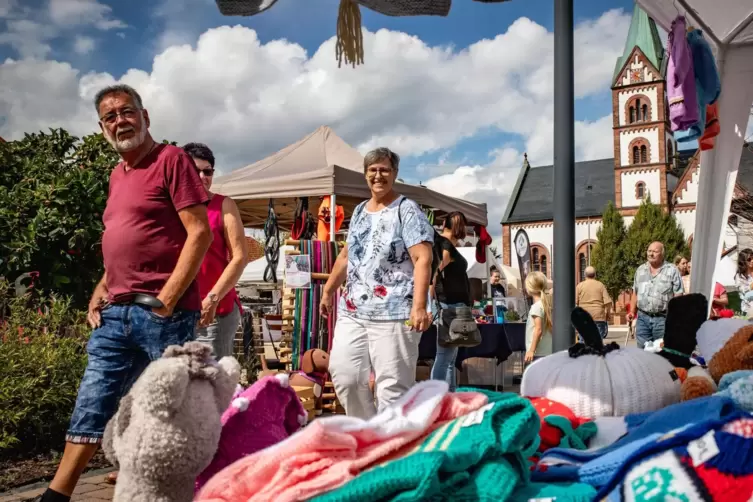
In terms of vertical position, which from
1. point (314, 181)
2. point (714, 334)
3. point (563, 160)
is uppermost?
point (314, 181)

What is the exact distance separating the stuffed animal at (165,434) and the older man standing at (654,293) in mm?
6077

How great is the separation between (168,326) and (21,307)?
304 cm

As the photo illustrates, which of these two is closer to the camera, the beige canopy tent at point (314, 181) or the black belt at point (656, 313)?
the black belt at point (656, 313)

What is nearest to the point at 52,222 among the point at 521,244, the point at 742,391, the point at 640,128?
the point at 742,391

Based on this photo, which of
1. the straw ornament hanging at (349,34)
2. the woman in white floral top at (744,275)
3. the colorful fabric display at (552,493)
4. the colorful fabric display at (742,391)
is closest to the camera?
the colorful fabric display at (552,493)

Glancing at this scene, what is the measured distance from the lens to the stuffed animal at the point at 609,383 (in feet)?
6.91

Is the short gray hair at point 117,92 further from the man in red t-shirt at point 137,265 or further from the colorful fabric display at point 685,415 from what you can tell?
the colorful fabric display at point 685,415

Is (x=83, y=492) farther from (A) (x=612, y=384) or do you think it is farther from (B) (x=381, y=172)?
(A) (x=612, y=384)

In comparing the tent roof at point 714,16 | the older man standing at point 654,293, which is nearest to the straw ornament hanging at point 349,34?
the tent roof at point 714,16

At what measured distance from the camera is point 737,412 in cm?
127

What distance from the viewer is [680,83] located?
5238mm

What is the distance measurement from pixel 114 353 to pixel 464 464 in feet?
5.58

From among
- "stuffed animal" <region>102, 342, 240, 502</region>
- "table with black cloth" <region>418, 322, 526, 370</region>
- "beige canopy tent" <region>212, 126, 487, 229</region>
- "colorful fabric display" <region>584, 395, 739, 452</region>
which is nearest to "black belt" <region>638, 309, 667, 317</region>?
"table with black cloth" <region>418, 322, 526, 370</region>

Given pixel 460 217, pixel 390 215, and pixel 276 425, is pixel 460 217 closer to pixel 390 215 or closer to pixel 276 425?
pixel 390 215
